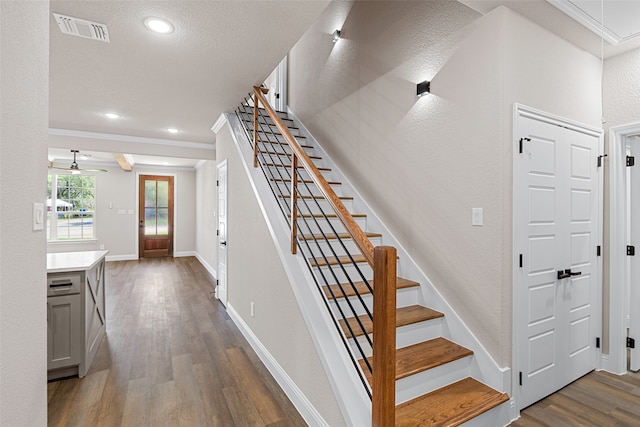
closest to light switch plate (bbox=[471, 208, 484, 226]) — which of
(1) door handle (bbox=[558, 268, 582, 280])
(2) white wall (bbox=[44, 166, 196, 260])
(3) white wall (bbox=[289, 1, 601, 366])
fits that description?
(3) white wall (bbox=[289, 1, 601, 366])

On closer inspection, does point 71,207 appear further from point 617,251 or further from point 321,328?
point 617,251

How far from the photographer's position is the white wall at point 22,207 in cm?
100

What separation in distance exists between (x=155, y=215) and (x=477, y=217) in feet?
29.4

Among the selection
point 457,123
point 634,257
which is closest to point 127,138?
point 457,123

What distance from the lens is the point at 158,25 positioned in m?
2.27

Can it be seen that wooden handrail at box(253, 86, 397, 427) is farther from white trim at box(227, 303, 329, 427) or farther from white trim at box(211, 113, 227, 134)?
white trim at box(211, 113, 227, 134)

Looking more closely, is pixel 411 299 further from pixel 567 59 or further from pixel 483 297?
pixel 567 59

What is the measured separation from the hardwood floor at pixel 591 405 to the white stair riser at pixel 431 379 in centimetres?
42

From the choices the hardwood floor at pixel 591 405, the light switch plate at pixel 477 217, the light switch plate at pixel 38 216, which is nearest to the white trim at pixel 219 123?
the light switch plate at pixel 38 216

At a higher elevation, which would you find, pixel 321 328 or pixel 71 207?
pixel 71 207

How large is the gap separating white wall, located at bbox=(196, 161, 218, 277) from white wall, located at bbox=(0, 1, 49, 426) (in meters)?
5.04

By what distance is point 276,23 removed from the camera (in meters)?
2.26

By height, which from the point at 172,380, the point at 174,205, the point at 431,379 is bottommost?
the point at 172,380

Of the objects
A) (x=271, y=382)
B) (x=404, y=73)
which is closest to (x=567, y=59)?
(x=404, y=73)
